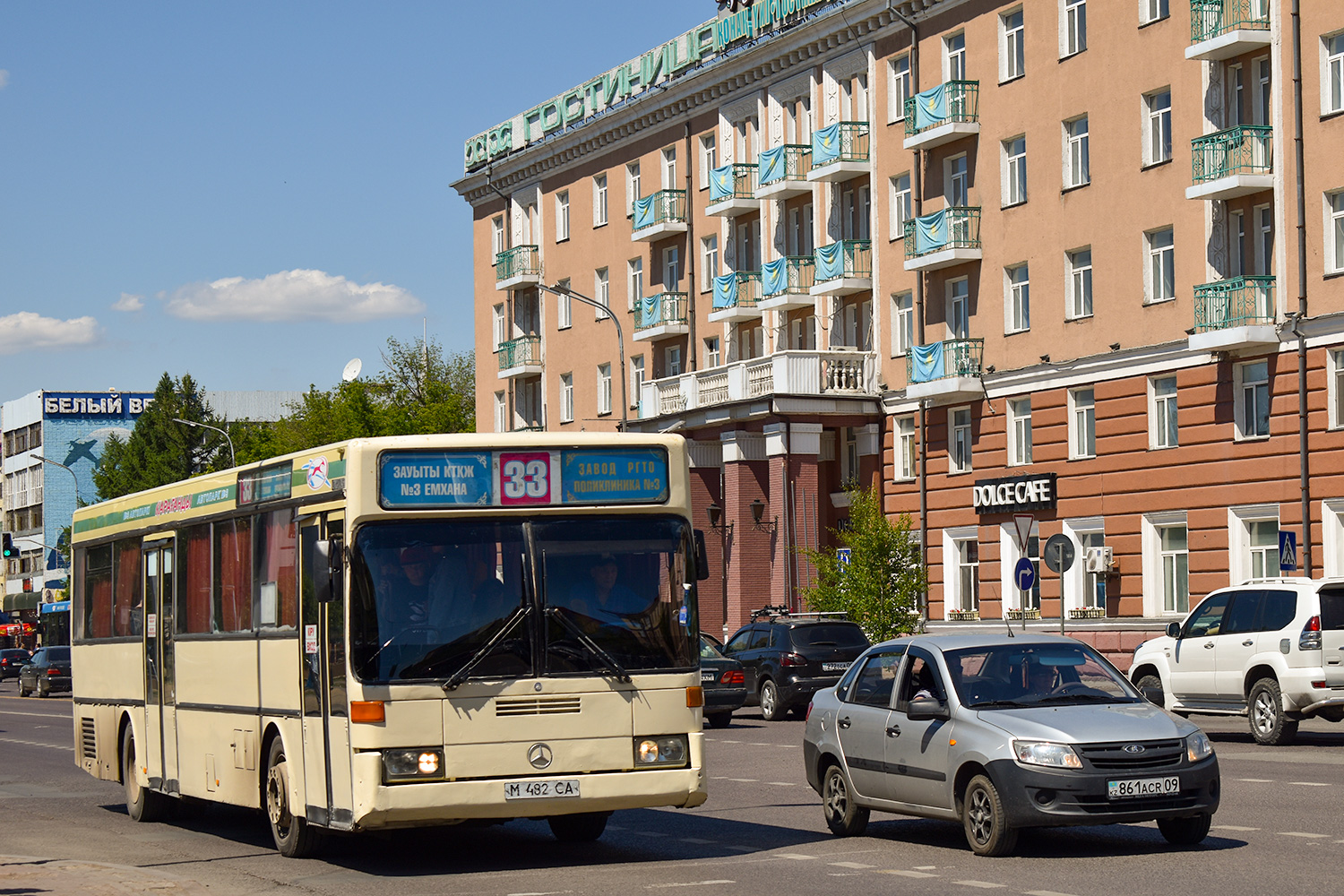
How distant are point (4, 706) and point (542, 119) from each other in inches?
987

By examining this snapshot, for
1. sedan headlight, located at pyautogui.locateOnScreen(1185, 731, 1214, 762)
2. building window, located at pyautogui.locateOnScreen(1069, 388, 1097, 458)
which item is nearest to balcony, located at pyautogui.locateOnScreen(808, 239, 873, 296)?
building window, located at pyautogui.locateOnScreen(1069, 388, 1097, 458)

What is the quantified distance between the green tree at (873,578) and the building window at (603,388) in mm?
19465

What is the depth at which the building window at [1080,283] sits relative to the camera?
137 ft

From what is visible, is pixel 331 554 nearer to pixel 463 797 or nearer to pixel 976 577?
pixel 463 797

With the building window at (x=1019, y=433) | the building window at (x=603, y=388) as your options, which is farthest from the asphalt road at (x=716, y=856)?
the building window at (x=603, y=388)

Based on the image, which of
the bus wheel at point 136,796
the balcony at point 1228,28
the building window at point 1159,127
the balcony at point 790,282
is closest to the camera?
the bus wheel at point 136,796

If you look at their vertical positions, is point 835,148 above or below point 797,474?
above

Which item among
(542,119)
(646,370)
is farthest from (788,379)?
(542,119)

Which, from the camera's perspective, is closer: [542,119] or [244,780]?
[244,780]

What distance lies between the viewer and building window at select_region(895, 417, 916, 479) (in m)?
48.2

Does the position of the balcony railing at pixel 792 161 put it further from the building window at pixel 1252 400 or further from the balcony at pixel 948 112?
the building window at pixel 1252 400

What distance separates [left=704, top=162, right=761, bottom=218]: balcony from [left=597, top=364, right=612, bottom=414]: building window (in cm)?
884

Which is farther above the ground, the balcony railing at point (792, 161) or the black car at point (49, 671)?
the balcony railing at point (792, 161)

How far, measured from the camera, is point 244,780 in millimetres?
14984
